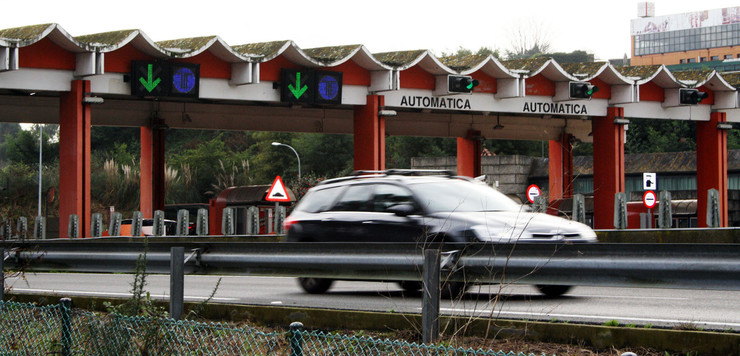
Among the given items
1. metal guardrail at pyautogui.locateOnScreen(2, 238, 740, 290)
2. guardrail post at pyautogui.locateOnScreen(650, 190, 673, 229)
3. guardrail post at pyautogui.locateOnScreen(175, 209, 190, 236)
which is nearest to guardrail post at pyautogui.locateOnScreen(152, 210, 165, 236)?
guardrail post at pyautogui.locateOnScreen(175, 209, 190, 236)

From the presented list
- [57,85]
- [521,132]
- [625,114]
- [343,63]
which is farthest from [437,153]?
[57,85]

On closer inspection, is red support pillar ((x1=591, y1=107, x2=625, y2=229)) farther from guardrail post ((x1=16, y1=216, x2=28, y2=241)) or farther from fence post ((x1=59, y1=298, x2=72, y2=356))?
fence post ((x1=59, y1=298, x2=72, y2=356))

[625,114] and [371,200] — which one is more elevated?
[625,114]

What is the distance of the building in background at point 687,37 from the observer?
15738cm

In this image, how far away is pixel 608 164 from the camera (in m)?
32.2

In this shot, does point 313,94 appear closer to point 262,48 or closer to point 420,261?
point 262,48

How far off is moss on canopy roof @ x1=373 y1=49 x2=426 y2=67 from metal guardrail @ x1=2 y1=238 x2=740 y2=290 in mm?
18731

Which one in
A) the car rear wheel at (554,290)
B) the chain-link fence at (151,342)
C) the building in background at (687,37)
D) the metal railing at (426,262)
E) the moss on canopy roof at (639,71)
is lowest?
the car rear wheel at (554,290)

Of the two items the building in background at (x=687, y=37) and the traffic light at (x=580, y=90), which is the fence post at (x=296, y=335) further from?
the building in background at (x=687, y=37)

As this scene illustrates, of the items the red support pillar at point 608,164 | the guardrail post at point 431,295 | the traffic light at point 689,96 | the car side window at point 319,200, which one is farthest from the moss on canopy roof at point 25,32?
the traffic light at point 689,96

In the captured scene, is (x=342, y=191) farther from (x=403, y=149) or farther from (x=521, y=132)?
(x=403, y=149)

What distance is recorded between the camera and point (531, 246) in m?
7.06

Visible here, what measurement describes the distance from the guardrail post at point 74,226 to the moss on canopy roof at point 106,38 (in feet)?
13.5

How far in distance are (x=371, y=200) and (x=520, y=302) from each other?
9.97ft
